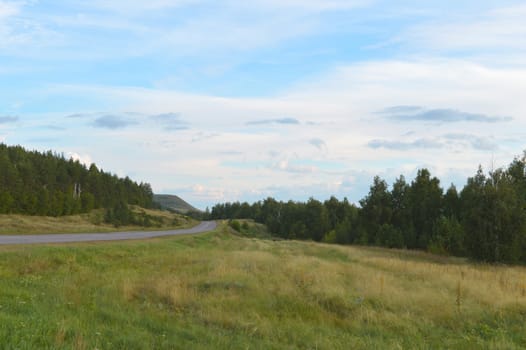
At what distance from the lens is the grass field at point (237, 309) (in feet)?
28.7

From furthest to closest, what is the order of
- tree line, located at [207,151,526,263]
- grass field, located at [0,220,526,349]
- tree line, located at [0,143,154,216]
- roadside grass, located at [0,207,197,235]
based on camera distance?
1. tree line, located at [0,143,154,216]
2. roadside grass, located at [0,207,197,235]
3. tree line, located at [207,151,526,263]
4. grass field, located at [0,220,526,349]

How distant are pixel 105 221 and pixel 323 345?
244 feet

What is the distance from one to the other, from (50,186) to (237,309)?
85435 millimetres

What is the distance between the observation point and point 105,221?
7806cm

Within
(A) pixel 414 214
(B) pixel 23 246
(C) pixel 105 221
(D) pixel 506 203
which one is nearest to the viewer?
(B) pixel 23 246

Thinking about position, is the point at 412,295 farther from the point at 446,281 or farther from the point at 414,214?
the point at 414,214

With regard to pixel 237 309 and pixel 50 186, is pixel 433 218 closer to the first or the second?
pixel 237 309

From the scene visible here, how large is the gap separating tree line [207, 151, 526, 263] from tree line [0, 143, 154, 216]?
143 ft

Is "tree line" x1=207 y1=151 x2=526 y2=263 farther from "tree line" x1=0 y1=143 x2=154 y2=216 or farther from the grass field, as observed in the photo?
"tree line" x1=0 y1=143 x2=154 y2=216

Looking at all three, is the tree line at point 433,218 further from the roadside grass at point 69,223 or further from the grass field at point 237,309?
the roadside grass at point 69,223

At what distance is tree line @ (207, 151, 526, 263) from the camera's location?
3341 cm

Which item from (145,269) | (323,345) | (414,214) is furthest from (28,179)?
(323,345)

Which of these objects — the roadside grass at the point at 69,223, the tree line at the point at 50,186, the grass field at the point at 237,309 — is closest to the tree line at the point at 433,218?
the grass field at the point at 237,309

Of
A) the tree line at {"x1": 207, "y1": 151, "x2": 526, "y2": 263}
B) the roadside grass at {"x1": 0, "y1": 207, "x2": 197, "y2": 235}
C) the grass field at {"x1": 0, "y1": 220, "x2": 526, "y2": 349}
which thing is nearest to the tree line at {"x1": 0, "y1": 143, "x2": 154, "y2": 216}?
the roadside grass at {"x1": 0, "y1": 207, "x2": 197, "y2": 235}
